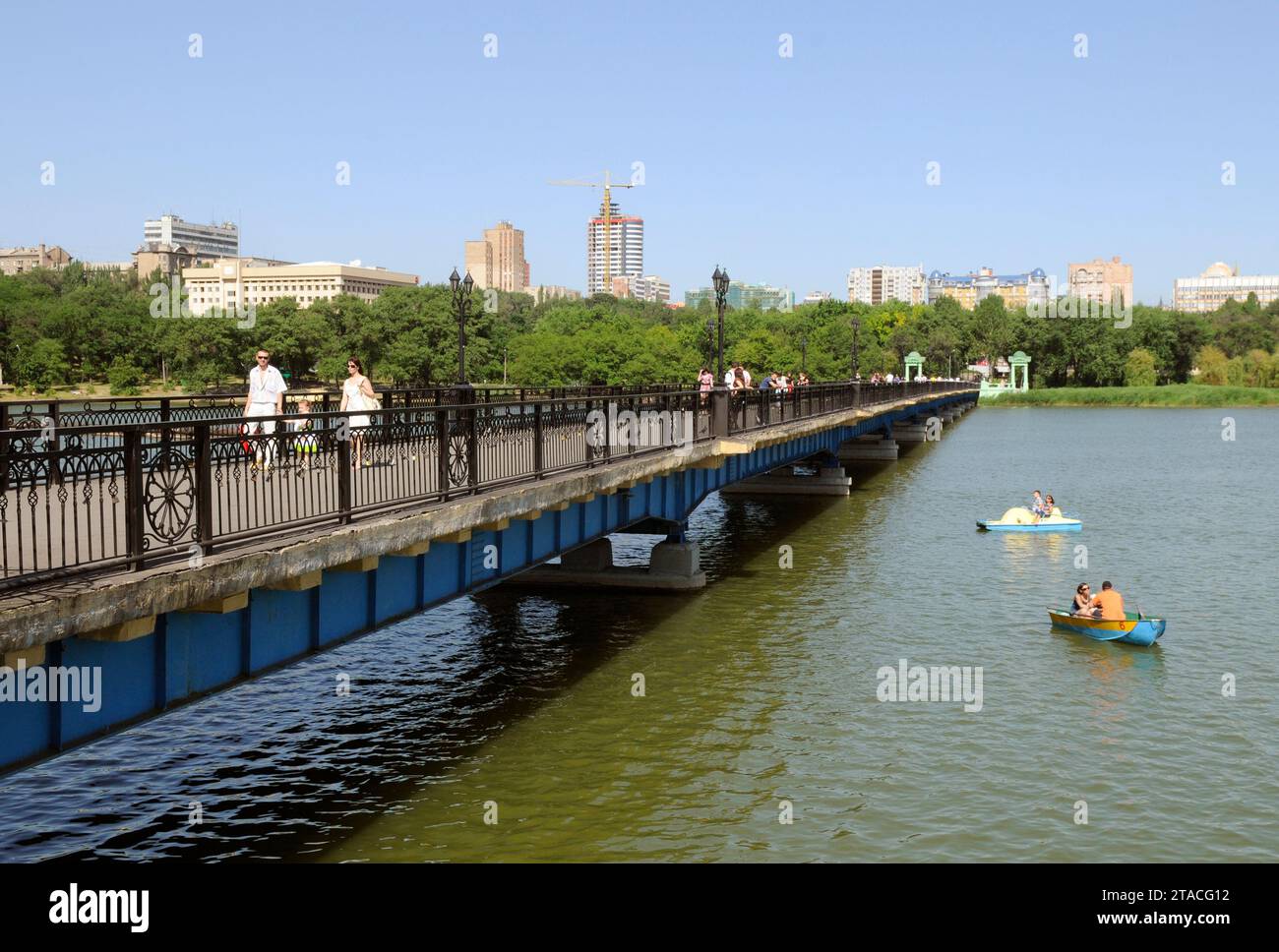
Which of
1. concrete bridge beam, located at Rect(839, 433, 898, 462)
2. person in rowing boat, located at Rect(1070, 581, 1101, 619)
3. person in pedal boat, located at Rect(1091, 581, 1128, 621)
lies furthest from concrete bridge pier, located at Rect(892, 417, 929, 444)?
person in pedal boat, located at Rect(1091, 581, 1128, 621)

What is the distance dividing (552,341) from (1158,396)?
77.0 metres

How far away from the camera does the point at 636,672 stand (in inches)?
827

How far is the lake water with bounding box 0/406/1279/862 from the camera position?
13734 millimetres

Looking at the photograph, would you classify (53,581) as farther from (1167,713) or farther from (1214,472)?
(1214,472)

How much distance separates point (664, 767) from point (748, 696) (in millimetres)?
3837

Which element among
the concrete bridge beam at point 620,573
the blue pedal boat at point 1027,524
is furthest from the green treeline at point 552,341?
the blue pedal boat at point 1027,524

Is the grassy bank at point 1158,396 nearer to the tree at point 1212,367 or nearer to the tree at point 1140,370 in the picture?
the tree at point 1212,367

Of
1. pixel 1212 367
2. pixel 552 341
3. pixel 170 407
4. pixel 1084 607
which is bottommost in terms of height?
pixel 1084 607

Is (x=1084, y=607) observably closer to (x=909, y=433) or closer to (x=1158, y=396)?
(x=909, y=433)

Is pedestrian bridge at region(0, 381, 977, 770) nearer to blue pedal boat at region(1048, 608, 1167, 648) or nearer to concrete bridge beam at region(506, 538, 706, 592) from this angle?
concrete bridge beam at region(506, 538, 706, 592)

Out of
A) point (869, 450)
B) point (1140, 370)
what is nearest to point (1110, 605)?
point (869, 450)

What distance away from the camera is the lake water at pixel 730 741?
1373 centimetres

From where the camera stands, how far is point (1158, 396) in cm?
14450

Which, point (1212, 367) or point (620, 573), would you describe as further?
point (1212, 367)
